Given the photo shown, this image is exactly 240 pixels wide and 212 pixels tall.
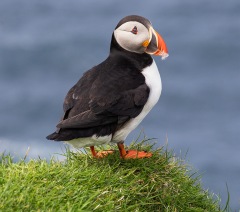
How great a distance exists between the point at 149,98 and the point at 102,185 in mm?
1114

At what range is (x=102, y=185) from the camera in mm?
5977

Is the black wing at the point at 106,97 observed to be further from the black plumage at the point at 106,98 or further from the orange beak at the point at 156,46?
the orange beak at the point at 156,46

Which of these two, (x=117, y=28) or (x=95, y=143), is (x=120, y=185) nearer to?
(x=95, y=143)

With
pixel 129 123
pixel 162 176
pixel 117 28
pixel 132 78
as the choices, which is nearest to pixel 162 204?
pixel 162 176

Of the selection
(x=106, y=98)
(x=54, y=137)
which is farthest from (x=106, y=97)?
(x=54, y=137)

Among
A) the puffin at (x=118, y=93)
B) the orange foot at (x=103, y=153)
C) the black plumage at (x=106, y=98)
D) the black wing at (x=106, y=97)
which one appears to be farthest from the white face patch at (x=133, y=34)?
the orange foot at (x=103, y=153)

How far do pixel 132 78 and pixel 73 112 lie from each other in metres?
0.69

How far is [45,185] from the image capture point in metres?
5.70

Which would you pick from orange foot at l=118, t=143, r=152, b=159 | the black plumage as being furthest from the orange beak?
orange foot at l=118, t=143, r=152, b=159

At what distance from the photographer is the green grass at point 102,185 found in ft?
17.9

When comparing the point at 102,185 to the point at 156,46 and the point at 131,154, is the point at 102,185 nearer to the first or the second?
the point at 131,154

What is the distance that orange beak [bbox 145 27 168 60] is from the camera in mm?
6750

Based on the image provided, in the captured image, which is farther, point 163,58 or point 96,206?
point 163,58

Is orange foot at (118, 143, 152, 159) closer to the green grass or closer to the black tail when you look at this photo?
the green grass
